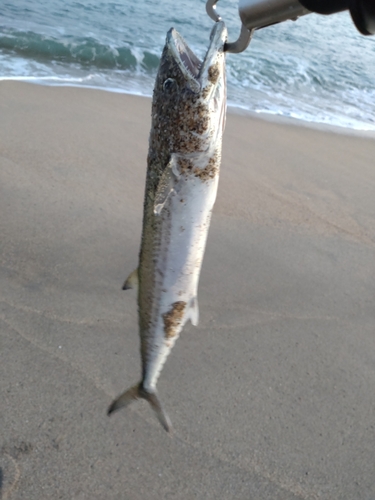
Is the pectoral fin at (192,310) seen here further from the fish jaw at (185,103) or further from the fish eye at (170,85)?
the fish eye at (170,85)

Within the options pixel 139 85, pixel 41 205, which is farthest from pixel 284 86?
pixel 41 205

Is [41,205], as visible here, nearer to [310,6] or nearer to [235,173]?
[235,173]

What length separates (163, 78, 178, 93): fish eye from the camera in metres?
2.18

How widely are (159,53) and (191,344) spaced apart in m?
10.5

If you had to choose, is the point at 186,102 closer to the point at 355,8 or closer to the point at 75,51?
the point at 355,8

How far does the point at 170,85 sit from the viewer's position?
86.3 inches

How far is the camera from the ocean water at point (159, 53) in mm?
10383

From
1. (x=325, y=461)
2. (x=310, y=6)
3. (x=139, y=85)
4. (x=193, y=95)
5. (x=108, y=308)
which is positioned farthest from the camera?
(x=139, y=85)

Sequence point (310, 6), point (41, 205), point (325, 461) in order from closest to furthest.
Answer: point (310, 6)
point (325, 461)
point (41, 205)

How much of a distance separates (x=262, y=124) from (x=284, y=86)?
405 cm

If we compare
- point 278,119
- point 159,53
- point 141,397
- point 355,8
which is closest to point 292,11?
point 355,8

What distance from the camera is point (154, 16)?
53.6ft

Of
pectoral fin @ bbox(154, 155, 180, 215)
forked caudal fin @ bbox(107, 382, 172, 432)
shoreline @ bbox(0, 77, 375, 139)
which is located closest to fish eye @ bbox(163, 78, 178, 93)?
pectoral fin @ bbox(154, 155, 180, 215)

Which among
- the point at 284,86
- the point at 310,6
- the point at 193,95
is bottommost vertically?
the point at 284,86
